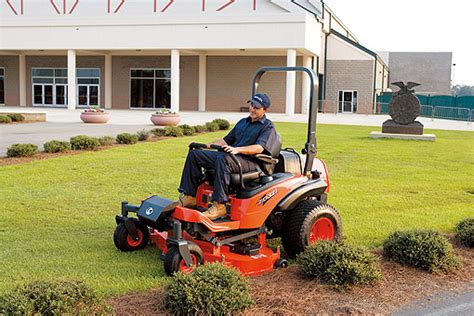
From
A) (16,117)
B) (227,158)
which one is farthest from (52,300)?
(16,117)

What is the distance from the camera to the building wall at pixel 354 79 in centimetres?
4519

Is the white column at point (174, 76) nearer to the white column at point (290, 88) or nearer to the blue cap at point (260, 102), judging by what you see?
the white column at point (290, 88)

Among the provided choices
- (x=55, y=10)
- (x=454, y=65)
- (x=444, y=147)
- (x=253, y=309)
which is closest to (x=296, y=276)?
(x=253, y=309)

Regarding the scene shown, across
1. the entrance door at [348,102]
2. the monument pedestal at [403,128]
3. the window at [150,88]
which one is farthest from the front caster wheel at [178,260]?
the entrance door at [348,102]

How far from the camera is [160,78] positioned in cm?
4512

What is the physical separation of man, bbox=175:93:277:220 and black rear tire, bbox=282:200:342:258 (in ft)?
2.17

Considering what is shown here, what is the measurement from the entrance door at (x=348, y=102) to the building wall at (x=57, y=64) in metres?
19.5

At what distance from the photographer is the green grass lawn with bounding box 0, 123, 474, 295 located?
17.6ft

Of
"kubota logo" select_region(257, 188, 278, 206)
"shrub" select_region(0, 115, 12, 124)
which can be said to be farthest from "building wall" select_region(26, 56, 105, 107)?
"kubota logo" select_region(257, 188, 278, 206)

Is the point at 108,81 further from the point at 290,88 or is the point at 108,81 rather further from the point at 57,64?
the point at 290,88

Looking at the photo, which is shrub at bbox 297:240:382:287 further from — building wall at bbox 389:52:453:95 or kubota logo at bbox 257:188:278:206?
building wall at bbox 389:52:453:95

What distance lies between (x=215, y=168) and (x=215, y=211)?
15.9 inches

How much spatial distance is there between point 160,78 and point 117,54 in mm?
3956

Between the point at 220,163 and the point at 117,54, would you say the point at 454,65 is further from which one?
the point at 220,163
